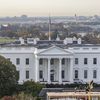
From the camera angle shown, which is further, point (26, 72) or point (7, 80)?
point (26, 72)

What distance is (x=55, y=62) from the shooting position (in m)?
79.7

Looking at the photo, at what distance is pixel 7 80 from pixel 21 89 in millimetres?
1634

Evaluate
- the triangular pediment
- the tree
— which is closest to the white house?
the triangular pediment

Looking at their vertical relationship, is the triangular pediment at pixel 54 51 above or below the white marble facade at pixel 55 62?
above

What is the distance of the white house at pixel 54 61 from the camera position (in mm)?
78875

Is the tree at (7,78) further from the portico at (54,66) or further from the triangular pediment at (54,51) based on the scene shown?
the portico at (54,66)

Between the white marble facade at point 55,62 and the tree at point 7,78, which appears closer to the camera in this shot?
the tree at point 7,78

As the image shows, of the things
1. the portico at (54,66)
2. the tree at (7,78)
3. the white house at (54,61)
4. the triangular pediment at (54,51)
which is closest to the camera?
the tree at (7,78)

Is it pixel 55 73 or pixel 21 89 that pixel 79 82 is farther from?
pixel 21 89

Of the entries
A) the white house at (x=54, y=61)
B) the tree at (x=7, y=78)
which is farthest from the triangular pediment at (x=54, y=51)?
the tree at (x=7, y=78)

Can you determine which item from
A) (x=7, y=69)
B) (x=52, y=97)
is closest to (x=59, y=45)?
(x=7, y=69)

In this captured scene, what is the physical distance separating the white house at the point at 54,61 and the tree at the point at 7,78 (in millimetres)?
14518

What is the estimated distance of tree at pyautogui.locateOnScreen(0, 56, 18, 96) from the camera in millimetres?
61266

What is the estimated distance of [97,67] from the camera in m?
80.9
